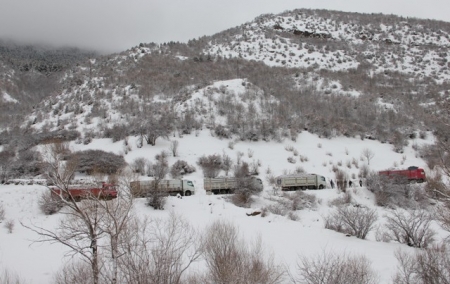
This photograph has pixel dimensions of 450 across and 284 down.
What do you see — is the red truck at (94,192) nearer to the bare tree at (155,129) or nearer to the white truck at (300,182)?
the bare tree at (155,129)

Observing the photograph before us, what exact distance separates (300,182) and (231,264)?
17.4m

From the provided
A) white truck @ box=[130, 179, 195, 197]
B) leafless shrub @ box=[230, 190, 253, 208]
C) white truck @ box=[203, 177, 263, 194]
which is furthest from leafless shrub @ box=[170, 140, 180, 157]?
leafless shrub @ box=[230, 190, 253, 208]

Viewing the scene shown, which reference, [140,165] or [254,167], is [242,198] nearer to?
[254,167]

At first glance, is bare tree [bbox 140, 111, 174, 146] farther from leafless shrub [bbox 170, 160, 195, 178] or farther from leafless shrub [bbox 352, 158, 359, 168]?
leafless shrub [bbox 352, 158, 359, 168]

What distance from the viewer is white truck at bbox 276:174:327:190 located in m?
24.5

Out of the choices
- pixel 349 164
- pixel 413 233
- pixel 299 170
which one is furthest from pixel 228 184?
pixel 349 164

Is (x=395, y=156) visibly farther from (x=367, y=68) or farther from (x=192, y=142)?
(x=367, y=68)

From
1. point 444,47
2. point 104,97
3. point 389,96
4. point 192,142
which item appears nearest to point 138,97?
point 104,97

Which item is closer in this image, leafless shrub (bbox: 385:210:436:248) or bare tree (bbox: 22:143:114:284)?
bare tree (bbox: 22:143:114:284)

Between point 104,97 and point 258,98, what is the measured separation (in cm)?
2293

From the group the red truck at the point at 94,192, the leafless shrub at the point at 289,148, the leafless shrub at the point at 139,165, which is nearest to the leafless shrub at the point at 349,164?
the leafless shrub at the point at 289,148

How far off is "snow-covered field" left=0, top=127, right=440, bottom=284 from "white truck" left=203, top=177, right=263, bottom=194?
0.84 m

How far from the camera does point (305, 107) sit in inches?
1662

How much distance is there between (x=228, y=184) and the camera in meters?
23.7
